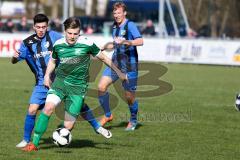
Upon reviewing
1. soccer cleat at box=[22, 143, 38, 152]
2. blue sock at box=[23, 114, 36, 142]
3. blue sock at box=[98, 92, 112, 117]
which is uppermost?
blue sock at box=[23, 114, 36, 142]

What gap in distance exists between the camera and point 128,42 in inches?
454

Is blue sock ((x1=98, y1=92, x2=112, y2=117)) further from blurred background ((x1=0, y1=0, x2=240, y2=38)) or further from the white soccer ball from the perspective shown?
blurred background ((x1=0, y1=0, x2=240, y2=38))

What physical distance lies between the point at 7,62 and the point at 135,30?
19040 mm

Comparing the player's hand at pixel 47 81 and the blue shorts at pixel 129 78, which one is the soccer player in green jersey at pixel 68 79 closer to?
the player's hand at pixel 47 81

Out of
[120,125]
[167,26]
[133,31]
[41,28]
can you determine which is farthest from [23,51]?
[167,26]

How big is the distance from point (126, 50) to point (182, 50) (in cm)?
1884

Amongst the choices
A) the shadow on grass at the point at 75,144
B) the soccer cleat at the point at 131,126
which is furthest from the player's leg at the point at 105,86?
the shadow on grass at the point at 75,144

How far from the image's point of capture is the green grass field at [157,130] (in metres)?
9.61

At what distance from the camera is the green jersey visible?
9.55m

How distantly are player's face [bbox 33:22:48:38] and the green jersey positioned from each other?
1.43ft

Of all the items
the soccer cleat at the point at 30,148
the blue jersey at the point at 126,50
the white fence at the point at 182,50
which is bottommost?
the white fence at the point at 182,50

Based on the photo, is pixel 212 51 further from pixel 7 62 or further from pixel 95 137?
pixel 95 137

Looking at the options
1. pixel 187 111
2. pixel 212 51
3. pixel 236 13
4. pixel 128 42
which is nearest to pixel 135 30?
pixel 128 42

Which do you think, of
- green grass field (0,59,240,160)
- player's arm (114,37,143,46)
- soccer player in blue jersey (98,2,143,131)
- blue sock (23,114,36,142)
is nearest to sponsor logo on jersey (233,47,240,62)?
green grass field (0,59,240,160)
